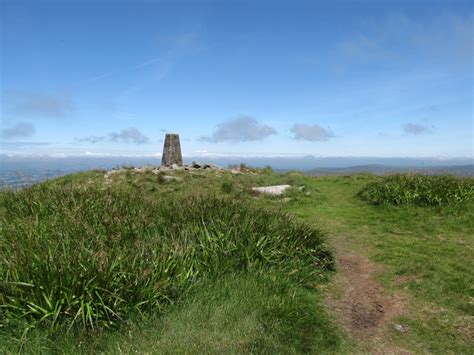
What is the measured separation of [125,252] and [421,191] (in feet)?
38.0

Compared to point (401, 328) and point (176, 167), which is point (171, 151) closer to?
point (176, 167)

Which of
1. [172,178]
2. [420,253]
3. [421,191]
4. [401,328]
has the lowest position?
[401,328]

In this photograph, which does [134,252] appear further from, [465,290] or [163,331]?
[465,290]

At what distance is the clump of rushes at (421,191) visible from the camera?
12.9m

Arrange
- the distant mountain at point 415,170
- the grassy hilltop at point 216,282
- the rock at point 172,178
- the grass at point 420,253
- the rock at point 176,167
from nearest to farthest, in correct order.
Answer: the grassy hilltop at point 216,282, the grass at point 420,253, the distant mountain at point 415,170, the rock at point 172,178, the rock at point 176,167

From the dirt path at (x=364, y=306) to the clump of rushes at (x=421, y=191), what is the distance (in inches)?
225

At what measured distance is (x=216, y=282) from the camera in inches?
233

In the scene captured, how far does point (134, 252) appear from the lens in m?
5.93

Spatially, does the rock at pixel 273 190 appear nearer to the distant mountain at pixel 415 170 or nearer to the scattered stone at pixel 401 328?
the distant mountain at pixel 415 170

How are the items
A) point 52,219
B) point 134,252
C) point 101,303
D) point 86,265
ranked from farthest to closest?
point 52,219, point 134,252, point 86,265, point 101,303

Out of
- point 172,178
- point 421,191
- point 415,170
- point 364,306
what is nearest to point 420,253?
point 364,306

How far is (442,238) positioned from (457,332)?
197 inches

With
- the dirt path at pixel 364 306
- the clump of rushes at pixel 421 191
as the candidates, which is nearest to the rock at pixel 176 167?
the clump of rushes at pixel 421 191

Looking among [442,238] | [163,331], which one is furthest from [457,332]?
[442,238]
